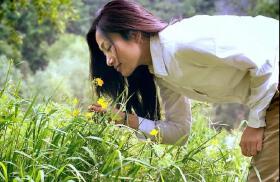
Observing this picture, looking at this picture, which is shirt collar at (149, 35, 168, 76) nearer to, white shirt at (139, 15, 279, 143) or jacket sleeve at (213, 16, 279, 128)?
white shirt at (139, 15, 279, 143)

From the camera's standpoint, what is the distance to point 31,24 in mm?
11422

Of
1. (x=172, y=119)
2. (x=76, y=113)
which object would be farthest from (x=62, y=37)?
(x=76, y=113)

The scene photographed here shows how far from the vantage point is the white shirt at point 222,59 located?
1792 mm

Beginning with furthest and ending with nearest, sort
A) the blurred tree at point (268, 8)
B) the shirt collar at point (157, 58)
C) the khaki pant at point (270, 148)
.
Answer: the shirt collar at point (157, 58)
the khaki pant at point (270, 148)
the blurred tree at point (268, 8)

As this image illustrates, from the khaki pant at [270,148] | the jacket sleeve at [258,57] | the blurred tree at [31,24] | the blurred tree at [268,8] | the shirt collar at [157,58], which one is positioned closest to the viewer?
the blurred tree at [268,8]

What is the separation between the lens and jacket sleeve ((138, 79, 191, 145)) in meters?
2.34

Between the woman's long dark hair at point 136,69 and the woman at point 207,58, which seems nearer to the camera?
the woman at point 207,58

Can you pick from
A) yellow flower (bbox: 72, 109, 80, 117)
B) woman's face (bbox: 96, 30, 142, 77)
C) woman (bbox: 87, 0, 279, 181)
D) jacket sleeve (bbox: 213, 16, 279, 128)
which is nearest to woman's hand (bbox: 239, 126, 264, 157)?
woman (bbox: 87, 0, 279, 181)

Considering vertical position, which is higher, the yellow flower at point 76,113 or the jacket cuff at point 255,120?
the jacket cuff at point 255,120

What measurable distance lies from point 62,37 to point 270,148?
39.9 ft

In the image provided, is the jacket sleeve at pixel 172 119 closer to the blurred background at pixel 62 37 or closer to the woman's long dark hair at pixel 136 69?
the woman's long dark hair at pixel 136 69

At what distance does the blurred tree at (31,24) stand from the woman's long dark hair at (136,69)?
3.23 feet

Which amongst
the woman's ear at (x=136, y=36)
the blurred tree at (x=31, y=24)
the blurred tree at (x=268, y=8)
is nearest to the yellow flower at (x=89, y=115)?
the woman's ear at (x=136, y=36)

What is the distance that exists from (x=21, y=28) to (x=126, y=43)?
10088mm
